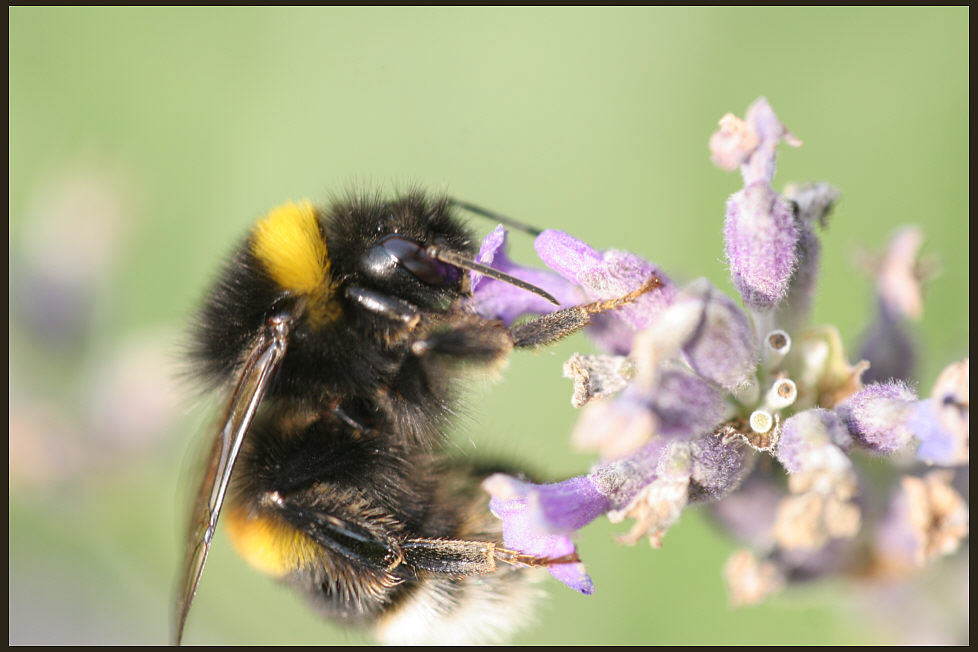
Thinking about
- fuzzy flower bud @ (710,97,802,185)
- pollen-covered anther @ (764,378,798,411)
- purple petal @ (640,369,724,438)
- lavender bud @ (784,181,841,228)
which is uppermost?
fuzzy flower bud @ (710,97,802,185)

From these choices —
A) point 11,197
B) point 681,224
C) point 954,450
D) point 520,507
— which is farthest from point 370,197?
point 11,197

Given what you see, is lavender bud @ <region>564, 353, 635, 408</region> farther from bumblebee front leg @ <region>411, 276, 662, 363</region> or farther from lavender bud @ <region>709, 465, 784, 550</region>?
lavender bud @ <region>709, 465, 784, 550</region>

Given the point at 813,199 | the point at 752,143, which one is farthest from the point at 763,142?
the point at 813,199

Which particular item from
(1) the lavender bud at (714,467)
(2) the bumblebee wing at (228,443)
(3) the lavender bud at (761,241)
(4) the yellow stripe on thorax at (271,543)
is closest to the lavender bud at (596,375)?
(1) the lavender bud at (714,467)

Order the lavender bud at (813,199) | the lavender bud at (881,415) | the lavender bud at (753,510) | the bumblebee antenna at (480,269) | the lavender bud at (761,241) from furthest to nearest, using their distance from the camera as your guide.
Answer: the lavender bud at (753,510), the lavender bud at (813,199), the bumblebee antenna at (480,269), the lavender bud at (761,241), the lavender bud at (881,415)

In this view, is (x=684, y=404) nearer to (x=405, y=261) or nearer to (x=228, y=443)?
(x=405, y=261)

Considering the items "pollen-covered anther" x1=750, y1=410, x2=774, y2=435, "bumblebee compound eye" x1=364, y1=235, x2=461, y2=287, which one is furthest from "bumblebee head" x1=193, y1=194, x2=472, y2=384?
"pollen-covered anther" x1=750, y1=410, x2=774, y2=435

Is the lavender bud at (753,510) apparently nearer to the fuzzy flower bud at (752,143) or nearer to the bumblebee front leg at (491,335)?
the bumblebee front leg at (491,335)
